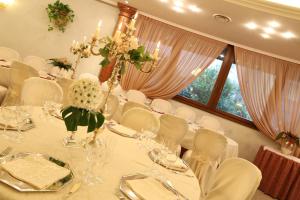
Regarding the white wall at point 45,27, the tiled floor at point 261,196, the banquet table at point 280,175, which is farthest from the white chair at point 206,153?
the white wall at point 45,27

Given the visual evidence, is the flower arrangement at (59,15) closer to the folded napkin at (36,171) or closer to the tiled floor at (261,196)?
the tiled floor at (261,196)

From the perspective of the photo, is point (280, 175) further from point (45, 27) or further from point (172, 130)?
point (45, 27)

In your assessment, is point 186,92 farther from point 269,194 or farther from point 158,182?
point 158,182

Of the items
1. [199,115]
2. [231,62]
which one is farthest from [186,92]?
[231,62]

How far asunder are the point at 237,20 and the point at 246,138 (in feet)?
9.64

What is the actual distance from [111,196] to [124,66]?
101 centimetres

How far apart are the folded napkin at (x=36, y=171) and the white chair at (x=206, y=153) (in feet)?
8.90

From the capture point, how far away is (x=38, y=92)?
299 centimetres

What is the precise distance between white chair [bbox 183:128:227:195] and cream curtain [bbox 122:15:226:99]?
2.74 m

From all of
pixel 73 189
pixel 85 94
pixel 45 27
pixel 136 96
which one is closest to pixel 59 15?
pixel 45 27

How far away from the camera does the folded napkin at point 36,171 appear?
1.29 metres

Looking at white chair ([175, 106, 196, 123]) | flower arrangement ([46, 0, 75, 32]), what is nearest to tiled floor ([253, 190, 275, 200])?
white chair ([175, 106, 196, 123])

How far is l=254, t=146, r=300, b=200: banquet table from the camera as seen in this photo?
514 centimetres

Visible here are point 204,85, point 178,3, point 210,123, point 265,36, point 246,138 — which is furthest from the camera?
point 204,85
